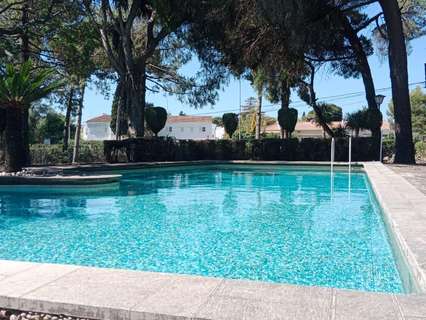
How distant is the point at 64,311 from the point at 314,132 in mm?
59747

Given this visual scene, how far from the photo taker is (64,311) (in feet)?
9.37

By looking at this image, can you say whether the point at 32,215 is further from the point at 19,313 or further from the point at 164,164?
the point at 164,164

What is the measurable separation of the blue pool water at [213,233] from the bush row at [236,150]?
7830 mm

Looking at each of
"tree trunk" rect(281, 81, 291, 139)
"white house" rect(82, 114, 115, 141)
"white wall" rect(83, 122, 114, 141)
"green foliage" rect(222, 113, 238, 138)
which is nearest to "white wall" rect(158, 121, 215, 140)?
"white house" rect(82, 114, 115, 141)

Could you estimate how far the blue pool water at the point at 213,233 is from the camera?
207 inches

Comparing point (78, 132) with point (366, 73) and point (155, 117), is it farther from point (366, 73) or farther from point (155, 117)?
point (366, 73)

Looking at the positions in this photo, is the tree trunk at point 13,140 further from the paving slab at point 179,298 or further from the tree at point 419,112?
the tree at point 419,112

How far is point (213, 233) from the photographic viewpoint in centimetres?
712

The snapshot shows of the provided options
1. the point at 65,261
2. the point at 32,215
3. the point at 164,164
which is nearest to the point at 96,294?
the point at 65,261

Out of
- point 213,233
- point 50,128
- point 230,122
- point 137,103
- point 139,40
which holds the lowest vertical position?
point 213,233

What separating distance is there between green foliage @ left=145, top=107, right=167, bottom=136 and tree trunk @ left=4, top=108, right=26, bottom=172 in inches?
397

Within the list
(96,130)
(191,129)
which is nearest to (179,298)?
(191,129)

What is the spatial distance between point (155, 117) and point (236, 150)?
15.4 ft

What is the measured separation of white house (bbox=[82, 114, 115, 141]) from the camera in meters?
64.9
